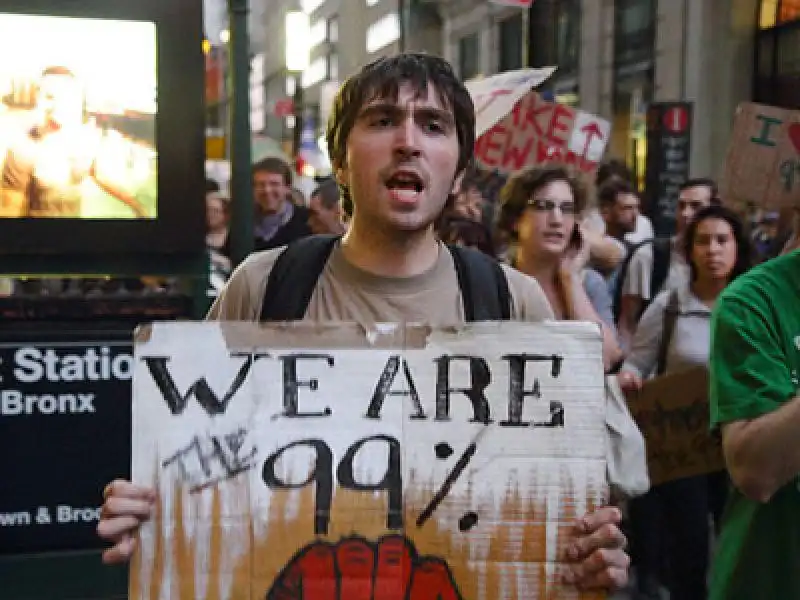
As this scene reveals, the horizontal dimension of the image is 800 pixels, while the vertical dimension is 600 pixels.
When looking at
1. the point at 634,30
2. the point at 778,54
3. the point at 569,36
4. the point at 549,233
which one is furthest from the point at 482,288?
the point at 569,36

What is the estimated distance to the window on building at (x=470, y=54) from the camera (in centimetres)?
2898

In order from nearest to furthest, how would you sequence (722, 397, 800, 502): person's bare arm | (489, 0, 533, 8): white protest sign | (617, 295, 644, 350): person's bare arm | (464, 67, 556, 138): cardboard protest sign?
(722, 397, 800, 502): person's bare arm < (464, 67, 556, 138): cardboard protest sign < (617, 295, 644, 350): person's bare arm < (489, 0, 533, 8): white protest sign

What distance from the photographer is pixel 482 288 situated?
2.14m

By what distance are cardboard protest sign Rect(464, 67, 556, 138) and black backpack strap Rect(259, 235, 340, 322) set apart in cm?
282

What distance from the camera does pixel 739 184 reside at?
4.75m

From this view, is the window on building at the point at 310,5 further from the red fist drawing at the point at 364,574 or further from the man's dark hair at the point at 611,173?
the red fist drawing at the point at 364,574

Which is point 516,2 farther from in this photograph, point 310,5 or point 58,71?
point 310,5

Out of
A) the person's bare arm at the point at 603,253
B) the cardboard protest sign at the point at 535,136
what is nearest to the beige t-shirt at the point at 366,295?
the person's bare arm at the point at 603,253

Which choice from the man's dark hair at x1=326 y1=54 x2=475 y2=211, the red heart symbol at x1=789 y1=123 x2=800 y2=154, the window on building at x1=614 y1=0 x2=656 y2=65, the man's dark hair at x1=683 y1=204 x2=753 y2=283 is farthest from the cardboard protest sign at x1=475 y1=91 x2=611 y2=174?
the window on building at x1=614 y1=0 x2=656 y2=65

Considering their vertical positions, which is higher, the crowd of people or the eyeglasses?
the eyeglasses

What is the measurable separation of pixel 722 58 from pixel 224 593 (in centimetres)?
1947

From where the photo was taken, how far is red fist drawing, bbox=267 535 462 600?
1897mm

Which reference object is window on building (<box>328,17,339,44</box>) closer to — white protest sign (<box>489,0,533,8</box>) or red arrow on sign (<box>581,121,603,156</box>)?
white protest sign (<box>489,0,533,8</box>)

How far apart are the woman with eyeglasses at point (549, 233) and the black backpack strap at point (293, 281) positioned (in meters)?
2.27
